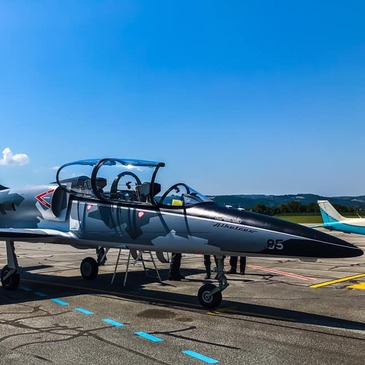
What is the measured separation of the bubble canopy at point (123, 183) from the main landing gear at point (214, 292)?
4.40 feet

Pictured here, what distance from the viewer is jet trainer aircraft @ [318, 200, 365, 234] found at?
31.3m

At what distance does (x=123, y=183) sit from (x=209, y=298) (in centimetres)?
309

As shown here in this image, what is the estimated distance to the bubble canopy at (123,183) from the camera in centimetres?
811

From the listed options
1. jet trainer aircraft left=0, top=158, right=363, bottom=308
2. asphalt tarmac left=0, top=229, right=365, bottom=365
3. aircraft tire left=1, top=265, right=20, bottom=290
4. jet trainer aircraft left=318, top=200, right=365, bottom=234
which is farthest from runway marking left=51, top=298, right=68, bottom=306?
jet trainer aircraft left=318, top=200, right=365, bottom=234

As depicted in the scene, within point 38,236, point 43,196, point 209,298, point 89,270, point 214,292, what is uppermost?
point 43,196

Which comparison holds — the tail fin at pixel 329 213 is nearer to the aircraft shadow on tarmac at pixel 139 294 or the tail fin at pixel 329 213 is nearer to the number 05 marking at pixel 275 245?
the aircraft shadow on tarmac at pixel 139 294

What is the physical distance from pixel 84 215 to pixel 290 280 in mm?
5857

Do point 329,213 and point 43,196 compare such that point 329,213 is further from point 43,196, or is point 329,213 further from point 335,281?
point 43,196

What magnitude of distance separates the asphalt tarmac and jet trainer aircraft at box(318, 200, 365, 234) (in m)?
21.2

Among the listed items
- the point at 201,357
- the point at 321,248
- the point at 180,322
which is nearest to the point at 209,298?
the point at 180,322

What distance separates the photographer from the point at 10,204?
11.5 meters

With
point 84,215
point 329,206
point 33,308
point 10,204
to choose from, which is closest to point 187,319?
point 33,308

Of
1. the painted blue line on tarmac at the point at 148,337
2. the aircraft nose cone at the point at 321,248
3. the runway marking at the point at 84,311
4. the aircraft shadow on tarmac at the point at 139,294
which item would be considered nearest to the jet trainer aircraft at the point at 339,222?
the aircraft shadow on tarmac at the point at 139,294

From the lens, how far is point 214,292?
297 inches
